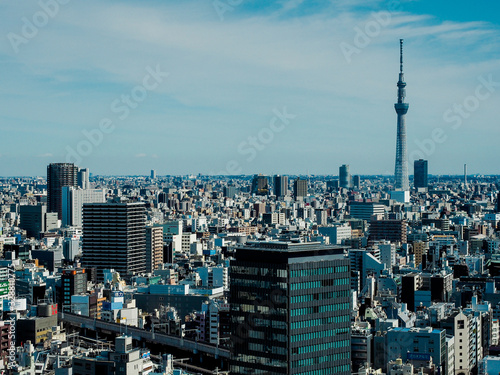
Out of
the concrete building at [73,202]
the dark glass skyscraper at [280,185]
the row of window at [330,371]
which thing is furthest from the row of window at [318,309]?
the dark glass skyscraper at [280,185]

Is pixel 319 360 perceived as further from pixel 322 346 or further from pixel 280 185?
pixel 280 185

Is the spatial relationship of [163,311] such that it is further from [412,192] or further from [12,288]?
[412,192]

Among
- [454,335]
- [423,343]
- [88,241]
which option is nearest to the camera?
[423,343]

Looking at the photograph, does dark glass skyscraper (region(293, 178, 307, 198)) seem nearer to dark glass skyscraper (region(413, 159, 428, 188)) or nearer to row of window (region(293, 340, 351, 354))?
dark glass skyscraper (region(413, 159, 428, 188))

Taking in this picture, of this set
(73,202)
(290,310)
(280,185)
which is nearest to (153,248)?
(73,202)

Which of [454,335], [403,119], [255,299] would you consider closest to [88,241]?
[454,335]

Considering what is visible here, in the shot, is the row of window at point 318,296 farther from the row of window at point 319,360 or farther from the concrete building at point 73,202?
the concrete building at point 73,202
